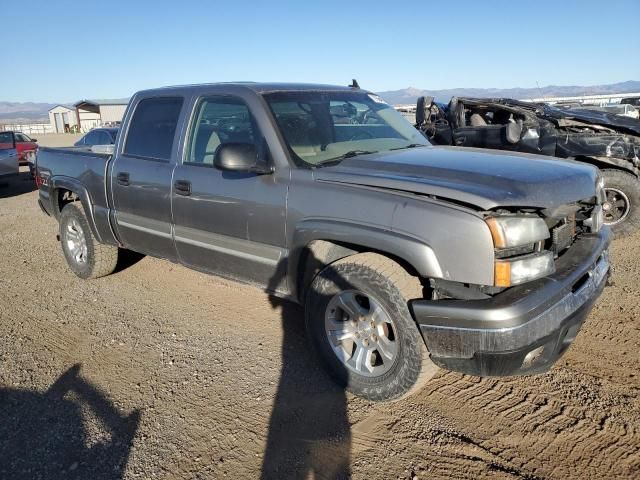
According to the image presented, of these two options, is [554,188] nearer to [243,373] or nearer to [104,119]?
[243,373]

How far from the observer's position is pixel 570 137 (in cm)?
631

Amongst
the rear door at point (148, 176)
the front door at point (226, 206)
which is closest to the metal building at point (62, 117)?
the rear door at point (148, 176)

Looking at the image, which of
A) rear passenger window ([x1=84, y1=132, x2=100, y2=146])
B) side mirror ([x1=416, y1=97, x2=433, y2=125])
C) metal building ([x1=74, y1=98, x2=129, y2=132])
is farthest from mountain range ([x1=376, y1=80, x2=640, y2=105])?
metal building ([x1=74, y1=98, x2=129, y2=132])

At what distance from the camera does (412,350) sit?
2.71 meters

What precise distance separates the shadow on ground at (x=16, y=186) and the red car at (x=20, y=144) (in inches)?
33.3

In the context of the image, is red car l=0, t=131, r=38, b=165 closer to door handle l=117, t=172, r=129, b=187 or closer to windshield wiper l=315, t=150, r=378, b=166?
door handle l=117, t=172, r=129, b=187

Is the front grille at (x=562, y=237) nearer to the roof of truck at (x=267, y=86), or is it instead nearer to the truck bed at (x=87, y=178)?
the roof of truck at (x=267, y=86)

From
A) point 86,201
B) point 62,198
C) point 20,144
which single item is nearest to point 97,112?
point 20,144

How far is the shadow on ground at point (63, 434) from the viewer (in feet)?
8.35

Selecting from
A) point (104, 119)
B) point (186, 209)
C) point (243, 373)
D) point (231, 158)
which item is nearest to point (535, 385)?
point (243, 373)

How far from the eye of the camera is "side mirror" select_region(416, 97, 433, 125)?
8.52 meters

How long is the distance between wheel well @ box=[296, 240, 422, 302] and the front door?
0.18 m

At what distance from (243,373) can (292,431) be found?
0.76m

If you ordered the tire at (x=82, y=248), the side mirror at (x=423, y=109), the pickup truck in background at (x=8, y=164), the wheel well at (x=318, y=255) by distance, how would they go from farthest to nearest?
1. the pickup truck in background at (x=8, y=164)
2. the side mirror at (x=423, y=109)
3. the tire at (x=82, y=248)
4. the wheel well at (x=318, y=255)
